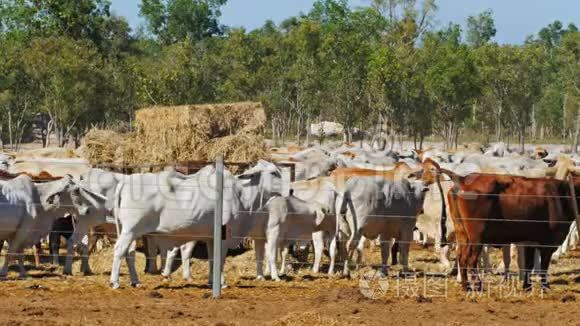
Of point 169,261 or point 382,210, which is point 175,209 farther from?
point 382,210

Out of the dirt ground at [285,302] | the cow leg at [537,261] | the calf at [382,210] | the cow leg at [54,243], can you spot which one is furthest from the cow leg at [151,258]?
the cow leg at [537,261]

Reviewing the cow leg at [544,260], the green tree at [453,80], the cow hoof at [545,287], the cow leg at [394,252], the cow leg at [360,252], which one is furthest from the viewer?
the green tree at [453,80]

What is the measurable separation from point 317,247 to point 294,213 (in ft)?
3.69

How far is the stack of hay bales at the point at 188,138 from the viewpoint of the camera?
24.3 meters

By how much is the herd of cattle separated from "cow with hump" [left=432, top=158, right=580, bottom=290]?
1cm

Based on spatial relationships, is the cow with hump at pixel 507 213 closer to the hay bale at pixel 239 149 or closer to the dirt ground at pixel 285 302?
the dirt ground at pixel 285 302

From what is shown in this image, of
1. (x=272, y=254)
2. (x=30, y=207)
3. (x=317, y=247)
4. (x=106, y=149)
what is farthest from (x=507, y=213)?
(x=106, y=149)

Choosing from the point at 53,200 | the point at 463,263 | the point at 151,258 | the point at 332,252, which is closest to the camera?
the point at 463,263

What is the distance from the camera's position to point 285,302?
1355cm

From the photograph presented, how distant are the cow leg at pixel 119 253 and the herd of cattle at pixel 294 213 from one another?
0.02 m

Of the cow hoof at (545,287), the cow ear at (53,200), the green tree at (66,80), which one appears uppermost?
the green tree at (66,80)

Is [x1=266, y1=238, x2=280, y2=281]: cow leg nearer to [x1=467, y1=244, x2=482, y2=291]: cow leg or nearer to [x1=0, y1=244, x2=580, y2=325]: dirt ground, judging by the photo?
[x1=0, y1=244, x2=580, y2=325]: dirt ground

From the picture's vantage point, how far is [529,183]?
612 inches

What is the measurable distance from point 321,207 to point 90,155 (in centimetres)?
833
